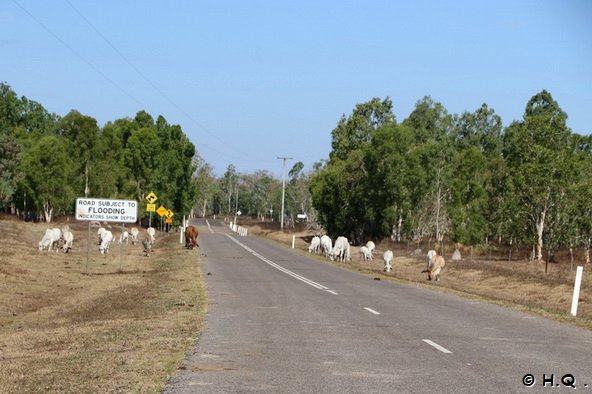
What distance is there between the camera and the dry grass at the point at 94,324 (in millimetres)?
10344

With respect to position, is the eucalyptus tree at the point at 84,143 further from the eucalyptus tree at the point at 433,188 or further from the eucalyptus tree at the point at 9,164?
the eucalyptus tree at the point at 433,188

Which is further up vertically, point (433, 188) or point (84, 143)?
point (84, 143)

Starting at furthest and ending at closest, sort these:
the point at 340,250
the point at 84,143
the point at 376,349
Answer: the point at 84,143 < the point at 340,250 < the point at 376,349

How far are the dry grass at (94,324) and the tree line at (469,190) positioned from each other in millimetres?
36271

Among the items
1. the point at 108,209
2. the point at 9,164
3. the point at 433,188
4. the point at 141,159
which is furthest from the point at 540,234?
the point at 9,164

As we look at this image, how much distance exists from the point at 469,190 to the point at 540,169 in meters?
21.8

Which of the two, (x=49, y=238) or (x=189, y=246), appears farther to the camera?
(x=189, y=246)

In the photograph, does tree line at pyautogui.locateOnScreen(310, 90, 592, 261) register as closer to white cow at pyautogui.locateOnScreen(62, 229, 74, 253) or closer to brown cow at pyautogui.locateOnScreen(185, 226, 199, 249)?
brown cow at pyautogui.locateOnScreen(185, 226, 199, 249)

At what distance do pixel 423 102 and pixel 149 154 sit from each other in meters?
51.5

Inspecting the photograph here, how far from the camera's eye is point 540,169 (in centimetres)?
6588

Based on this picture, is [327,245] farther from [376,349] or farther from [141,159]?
[376,349]

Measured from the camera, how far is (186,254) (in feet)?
171

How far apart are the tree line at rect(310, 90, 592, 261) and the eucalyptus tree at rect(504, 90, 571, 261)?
0.08m

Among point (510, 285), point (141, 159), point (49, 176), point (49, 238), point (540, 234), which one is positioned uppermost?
point (141, 159)
